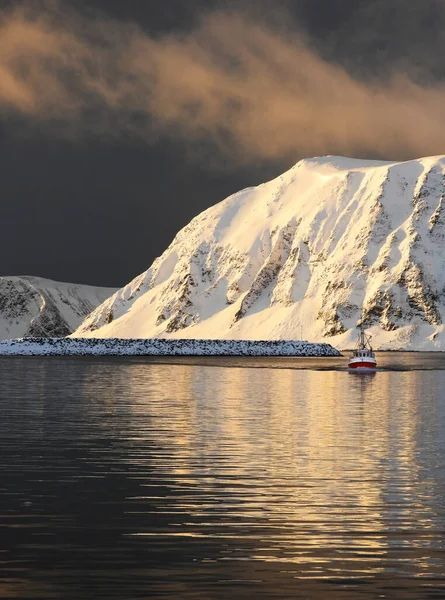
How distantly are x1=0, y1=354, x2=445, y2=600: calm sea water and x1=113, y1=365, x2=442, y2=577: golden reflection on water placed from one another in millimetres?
58

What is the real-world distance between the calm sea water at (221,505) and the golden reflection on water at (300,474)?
0.06m

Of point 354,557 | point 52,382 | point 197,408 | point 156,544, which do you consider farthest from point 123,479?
point 52,382

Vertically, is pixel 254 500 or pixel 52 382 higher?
pixel 52 382

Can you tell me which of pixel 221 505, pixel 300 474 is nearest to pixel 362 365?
pixel 300 474

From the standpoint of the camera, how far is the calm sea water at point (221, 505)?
16828 mm

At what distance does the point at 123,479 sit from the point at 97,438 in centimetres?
1111

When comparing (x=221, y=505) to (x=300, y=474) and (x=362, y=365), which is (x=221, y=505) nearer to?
(x=300, y=474)

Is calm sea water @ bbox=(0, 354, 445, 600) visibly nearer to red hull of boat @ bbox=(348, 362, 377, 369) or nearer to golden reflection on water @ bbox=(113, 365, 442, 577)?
golden reflection on water @ bbox=(113, 365, 442, 577)

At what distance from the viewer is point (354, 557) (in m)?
18.5

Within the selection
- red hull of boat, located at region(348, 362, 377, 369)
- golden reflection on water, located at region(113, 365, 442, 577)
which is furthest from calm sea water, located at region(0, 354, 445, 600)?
red hull of boat, located at region(348, 362, 377, 369)

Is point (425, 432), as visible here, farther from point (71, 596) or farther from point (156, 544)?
point (71, 596)

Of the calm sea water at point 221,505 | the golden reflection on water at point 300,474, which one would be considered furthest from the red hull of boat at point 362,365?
the calm sea water at point 221,505

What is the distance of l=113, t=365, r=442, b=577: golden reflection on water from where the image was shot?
65.7ft

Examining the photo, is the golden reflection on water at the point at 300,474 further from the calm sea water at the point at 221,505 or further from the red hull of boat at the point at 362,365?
the red hull of boat at the point at 362,365
